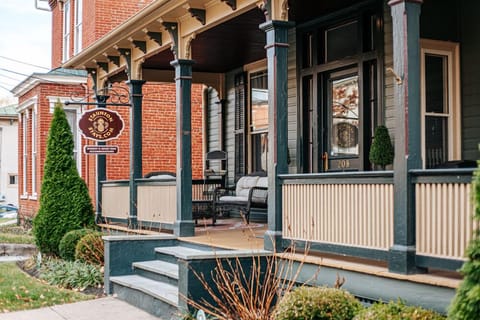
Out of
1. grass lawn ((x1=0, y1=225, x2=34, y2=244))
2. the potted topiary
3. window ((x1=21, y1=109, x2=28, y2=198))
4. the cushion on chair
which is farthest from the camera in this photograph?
window ((x1=21, y1=109, x2=28, y2=198))

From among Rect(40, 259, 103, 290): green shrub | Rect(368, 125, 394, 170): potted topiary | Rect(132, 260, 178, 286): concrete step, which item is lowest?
Rect(40, 259, 103, 290): green shrub

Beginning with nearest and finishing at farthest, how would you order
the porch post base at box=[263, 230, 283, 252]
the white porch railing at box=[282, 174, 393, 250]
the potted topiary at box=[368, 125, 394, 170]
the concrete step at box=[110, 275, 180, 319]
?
the white porch railing at box=[282, 174, 393, 250] → the porch post base at box=[263, 230, 283, 252] → the concrete step at box=[110, 275, 180, 319] → the potted topiary at box=[368, 125, 394, 170]

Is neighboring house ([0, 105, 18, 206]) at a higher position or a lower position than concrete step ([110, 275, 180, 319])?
higher

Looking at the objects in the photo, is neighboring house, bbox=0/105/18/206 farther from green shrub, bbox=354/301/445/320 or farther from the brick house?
green shrub, bbox=354/301/445/320

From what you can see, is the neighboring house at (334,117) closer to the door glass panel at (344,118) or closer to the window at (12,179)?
the door glass panel at (344,118)

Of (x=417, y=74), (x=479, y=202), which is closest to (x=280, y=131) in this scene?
(x=417, y=74)

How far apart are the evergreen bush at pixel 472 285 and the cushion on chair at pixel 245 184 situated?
7988 mm

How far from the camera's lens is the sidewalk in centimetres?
778

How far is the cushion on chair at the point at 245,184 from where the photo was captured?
11.7 m

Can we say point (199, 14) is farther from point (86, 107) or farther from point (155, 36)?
point (86, 107)

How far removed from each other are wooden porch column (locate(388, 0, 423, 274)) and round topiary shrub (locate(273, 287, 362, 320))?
1.56 feet

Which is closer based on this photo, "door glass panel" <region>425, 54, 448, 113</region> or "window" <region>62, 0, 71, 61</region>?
"door glass panel" <region>425, 54, 448, 113</region>

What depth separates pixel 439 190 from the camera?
5188 mm

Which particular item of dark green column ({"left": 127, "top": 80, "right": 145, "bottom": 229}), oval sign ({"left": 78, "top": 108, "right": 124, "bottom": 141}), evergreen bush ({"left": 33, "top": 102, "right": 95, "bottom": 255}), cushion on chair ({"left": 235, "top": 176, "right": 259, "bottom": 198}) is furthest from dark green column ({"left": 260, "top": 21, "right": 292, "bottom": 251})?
evergreen bush ({"left": 33, "top": 102, "right": 95, "bottom": 255})
